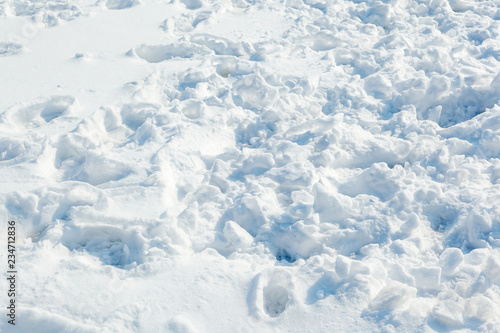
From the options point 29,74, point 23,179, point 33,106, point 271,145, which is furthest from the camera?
point 29,74

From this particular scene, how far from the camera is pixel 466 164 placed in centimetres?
302

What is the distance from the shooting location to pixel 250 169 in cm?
304

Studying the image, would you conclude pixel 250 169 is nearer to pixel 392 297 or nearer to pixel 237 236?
pixel 237 236

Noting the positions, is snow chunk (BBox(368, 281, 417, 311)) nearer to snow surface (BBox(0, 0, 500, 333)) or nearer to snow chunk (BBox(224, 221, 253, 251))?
snow surface (BBox(0, 0, 500, 333))

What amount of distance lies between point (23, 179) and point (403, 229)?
202cm

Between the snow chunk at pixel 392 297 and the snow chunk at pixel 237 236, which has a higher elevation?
the snow chunk at pixel 392 297

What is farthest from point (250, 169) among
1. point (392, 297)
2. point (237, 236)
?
point (392, 297)

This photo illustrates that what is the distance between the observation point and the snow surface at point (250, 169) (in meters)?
2.17

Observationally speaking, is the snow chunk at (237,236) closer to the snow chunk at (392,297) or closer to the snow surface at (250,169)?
the snow surface at (250,169)

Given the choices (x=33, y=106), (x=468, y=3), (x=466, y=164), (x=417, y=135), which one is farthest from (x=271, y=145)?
(x=468, y=3)

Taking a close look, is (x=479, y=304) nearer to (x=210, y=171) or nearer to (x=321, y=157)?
(x=321, y=157)

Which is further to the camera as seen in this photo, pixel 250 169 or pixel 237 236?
pixel 250 169

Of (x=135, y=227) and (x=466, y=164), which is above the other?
(x=466, y=164)

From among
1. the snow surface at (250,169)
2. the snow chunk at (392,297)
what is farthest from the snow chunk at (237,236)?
the snow chunk at (392,297)
